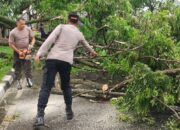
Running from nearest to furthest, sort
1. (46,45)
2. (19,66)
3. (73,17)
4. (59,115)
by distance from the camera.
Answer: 1. (46,45)
2. (73,17)
3. (59,115)
4. (19,66)

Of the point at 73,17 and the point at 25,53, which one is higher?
the point at 73,17

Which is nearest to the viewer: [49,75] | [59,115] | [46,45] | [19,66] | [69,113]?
[46,45]

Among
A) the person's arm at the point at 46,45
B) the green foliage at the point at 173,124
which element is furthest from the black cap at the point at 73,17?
the green foliage at the point at 173,124

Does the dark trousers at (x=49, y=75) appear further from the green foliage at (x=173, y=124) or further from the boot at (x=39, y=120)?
the green foliage at (x=173, y=124)

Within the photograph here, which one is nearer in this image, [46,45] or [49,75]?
[46,45]

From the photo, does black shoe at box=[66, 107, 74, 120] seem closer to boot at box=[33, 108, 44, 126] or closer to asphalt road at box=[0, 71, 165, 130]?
asphalt road at box=[0, 71, 165, 130]

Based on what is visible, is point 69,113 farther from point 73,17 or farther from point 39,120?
point 73,17

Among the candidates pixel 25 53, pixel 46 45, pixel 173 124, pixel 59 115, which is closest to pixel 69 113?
pixel 59 115

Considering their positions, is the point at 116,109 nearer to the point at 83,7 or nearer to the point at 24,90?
the point at 24,90

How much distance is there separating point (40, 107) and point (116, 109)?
1.86 meters

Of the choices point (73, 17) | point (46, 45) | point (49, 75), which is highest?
point (73, 17)

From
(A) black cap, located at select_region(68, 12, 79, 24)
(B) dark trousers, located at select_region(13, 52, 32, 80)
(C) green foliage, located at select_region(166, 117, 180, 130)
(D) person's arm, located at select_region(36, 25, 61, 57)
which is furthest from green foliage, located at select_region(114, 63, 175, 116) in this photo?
(B) dark trousers, located at select_region(13, 52, 32, 80)

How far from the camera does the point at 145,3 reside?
38094 mm

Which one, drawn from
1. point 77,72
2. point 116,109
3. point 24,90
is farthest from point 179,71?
point 77,72
